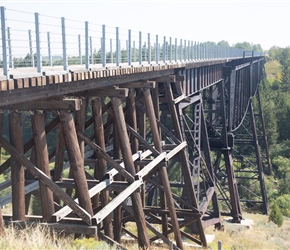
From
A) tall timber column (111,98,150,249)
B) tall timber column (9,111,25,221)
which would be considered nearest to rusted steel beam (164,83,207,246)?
tall timber column (111,98,150,249)

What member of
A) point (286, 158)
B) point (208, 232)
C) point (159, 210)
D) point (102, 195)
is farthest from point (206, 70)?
point (286, 158)

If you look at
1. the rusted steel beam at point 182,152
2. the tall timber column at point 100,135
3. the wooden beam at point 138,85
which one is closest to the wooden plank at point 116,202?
the tall timber column at point 100,135

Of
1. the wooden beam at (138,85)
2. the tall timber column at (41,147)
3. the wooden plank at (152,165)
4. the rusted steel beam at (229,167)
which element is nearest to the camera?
the tall timber column at (41,147)

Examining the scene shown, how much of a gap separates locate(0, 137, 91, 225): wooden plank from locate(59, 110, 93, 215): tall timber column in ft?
1.24

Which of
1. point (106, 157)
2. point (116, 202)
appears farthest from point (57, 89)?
point (116, 202)

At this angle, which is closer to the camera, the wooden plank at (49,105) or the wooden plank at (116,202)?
the wooden plank at (49,105)

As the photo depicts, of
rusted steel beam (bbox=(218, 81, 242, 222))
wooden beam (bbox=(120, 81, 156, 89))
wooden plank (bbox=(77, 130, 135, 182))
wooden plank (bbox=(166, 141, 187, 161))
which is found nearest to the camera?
wooden plank (bbox=(77, 130, 135, 182))

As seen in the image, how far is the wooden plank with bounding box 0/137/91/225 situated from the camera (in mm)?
6980

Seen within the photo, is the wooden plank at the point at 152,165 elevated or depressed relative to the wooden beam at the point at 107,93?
depressed

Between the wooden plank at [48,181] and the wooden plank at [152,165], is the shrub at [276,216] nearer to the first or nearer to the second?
the wooden plank at [152,165]

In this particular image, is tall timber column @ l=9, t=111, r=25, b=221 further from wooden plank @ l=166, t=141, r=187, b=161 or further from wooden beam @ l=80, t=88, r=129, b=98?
wooden plank @ l=166, t=141, r=187, b=161

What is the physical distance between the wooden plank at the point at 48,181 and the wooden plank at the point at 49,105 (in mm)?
616

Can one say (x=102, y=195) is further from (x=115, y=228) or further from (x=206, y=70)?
(x=206, y=70)

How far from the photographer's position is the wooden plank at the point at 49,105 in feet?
23.2
